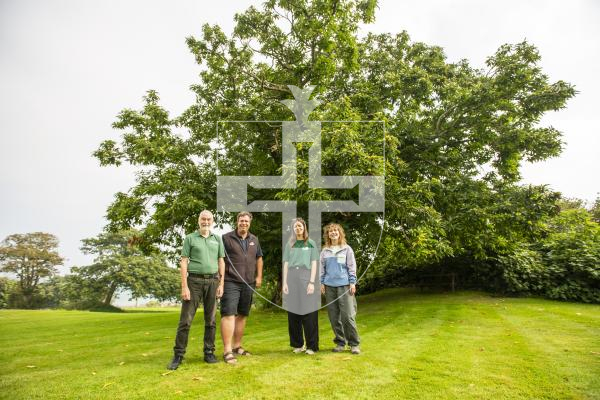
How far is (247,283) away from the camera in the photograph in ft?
17.5

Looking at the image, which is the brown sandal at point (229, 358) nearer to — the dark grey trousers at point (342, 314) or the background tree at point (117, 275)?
the dark grey trousers at point (342, 314)

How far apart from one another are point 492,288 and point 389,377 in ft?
44.9

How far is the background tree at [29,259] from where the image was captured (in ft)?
115

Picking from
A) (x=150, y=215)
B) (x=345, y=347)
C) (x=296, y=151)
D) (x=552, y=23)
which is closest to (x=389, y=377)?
(x=345, y=347)

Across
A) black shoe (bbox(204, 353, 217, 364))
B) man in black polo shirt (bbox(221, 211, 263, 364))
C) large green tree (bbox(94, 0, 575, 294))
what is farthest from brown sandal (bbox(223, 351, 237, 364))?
large green tree (bbox(94, 0, 575, 294))

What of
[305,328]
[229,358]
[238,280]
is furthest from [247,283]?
[305,328]

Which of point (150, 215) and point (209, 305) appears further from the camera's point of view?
point (150, 215)

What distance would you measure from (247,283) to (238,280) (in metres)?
0.15

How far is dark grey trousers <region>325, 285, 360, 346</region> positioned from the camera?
5512mm

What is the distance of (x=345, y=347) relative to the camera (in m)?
5.85

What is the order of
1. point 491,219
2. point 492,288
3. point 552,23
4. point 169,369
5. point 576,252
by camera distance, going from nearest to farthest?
point 169,369 < point 552,23 < point 491,219 < point 576,252 < point 492,288

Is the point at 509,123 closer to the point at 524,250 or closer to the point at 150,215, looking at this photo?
the point at 524,250

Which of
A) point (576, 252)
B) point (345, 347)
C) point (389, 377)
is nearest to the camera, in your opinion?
point (389, 377)

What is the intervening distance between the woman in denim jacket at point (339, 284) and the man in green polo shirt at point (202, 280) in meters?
1.67
